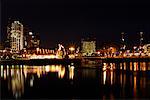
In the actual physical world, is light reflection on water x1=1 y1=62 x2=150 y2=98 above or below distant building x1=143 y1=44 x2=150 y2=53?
below

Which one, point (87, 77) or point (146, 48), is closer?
point (87, 77)

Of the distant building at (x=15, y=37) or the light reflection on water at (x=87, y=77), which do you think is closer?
the light reflection on water at (x=87, y=77)

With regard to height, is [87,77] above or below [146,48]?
below

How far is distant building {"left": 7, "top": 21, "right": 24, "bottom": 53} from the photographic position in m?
72.8

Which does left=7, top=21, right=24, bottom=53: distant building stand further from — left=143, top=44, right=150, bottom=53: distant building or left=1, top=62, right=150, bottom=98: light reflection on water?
left=1, top=62, right=150, bottom=98: light reflection on water

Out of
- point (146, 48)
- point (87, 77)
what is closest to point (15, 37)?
point (146, 48)

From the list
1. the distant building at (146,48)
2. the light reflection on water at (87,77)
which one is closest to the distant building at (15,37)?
the distant building at (146,48)

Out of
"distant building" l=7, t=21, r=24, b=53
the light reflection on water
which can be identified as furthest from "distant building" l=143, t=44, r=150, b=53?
the light reflection on water

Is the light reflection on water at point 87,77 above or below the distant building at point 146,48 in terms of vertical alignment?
below

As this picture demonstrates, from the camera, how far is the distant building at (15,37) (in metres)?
72.8

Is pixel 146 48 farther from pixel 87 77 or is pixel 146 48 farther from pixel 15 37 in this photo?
pixel 87 77

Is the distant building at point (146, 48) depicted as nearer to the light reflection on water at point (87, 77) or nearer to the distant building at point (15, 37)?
the distant building at point (15, 37)

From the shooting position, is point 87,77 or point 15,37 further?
point 15,37

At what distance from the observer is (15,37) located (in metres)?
74.9
